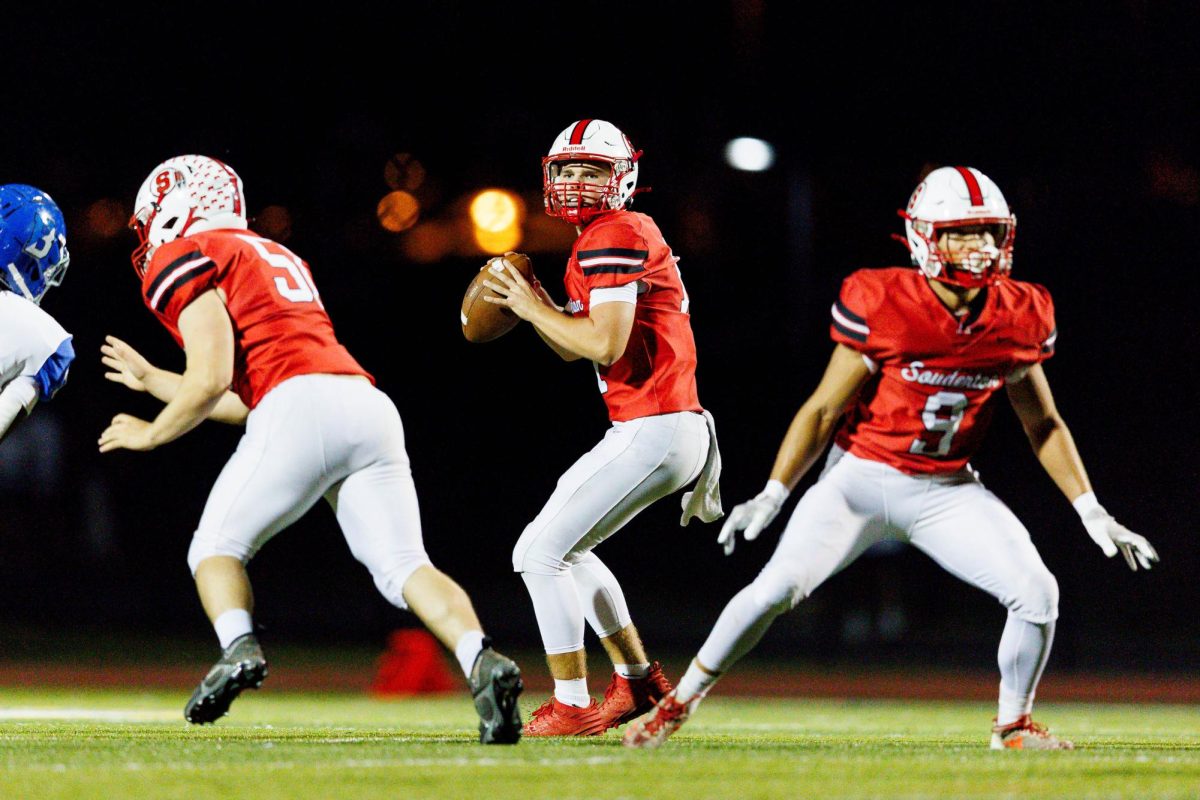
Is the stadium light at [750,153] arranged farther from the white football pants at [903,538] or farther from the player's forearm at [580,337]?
the white football pants at [903,538]

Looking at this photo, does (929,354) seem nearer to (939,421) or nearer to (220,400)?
(939,421)

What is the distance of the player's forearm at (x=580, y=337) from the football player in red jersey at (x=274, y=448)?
2.12ft

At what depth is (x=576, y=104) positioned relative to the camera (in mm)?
17547

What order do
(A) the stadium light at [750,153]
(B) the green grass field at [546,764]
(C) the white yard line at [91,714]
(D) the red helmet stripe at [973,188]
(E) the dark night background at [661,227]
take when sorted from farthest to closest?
(A) the stadium light at [750,153], (E) the dark night background at [661,227], (C) the white yard line at [91,714], (D) the red helmet stripe at [973,188], (B) the green grass field at [546,764]

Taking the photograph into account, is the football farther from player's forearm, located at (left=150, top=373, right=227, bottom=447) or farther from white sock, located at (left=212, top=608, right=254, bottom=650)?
white sock, located at (left=212, top=608, right=254, bottom=650)

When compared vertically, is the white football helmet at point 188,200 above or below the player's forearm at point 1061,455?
above

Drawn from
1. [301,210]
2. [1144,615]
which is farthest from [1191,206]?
[301,210]

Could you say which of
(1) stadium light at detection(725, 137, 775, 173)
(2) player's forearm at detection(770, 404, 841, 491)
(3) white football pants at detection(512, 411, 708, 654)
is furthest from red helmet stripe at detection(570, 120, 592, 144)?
(1) stadium light at detection(725, 137, 775, 173)

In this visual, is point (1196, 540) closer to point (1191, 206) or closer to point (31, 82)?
point (1191, 206)

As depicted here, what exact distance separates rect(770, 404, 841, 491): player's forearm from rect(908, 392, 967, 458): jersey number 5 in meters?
0.27

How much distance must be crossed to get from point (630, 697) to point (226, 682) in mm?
1552

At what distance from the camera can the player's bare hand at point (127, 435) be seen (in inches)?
187

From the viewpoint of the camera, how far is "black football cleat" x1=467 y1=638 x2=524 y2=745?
4.45 metres

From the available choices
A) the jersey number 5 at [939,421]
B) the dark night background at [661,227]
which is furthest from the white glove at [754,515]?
the dark night background at [661,227]
